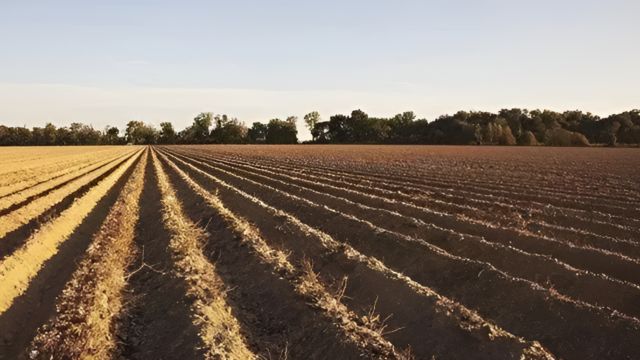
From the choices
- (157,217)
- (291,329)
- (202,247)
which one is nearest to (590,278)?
(291,329)

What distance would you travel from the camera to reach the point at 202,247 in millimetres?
9977

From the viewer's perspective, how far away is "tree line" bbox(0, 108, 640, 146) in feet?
272

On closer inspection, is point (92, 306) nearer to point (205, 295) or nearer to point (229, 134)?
point (205, 295)

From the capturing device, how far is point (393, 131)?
114 m

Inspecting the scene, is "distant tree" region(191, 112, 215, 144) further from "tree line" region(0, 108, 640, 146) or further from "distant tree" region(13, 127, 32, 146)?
"distant tree" region(13, 127, 32, 146)

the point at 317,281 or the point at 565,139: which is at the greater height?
the point at 317,281

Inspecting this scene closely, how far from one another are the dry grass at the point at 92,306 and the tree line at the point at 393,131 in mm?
78634

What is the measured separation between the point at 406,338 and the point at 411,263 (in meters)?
2.73

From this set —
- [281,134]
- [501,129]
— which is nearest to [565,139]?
[501,129]

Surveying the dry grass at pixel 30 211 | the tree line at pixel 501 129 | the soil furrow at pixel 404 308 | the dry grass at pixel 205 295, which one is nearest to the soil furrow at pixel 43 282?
the dry grass at pixel 30 211

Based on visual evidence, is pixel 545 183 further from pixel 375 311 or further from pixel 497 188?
pixel 375 311

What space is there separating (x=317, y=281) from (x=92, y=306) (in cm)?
295

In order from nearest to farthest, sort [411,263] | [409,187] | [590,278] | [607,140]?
[590,278]
[411,263]
[409,187]
[607,140]

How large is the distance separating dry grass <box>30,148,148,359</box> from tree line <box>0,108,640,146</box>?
258 feet
